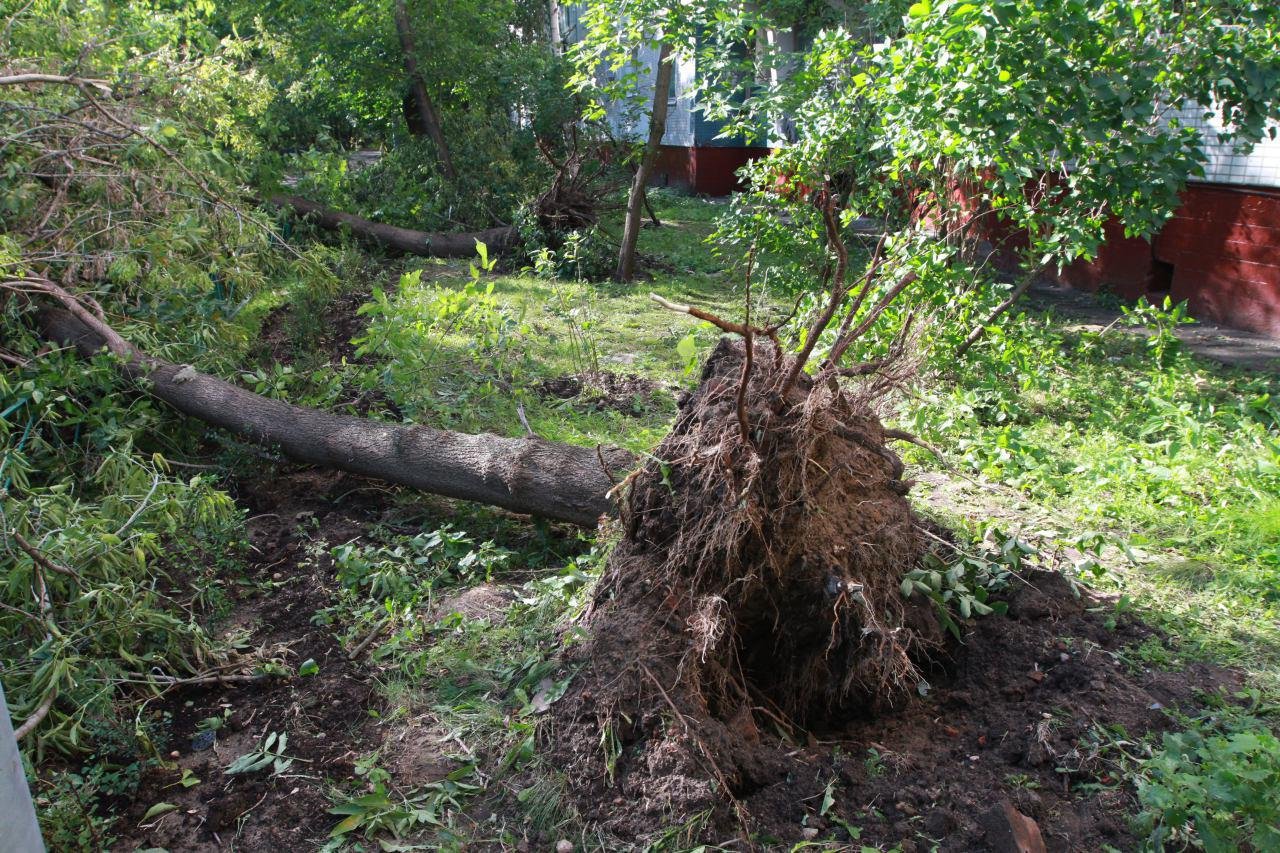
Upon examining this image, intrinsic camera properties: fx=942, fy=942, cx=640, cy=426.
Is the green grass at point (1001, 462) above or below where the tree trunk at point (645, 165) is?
below

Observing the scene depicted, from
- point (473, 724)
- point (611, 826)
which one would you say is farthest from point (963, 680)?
point (473, 724)

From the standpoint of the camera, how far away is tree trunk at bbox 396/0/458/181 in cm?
1229

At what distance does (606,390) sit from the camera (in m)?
6.63

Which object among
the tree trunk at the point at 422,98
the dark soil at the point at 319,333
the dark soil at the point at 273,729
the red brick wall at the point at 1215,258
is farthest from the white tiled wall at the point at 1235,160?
the tree trunk at the point at 422,98

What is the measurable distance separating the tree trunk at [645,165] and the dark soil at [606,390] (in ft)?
11.5

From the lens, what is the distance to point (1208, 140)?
26.0 ft

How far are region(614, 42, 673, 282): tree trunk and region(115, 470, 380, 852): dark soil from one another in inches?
238

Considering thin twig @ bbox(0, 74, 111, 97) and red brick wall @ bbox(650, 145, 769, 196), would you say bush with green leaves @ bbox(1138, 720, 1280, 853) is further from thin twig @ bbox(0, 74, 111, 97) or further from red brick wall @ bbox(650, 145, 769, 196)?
red brick wall @ bbox(650, 145, 769, 196)

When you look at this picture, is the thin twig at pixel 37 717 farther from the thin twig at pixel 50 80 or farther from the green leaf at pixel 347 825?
the thin twig at pixel 50 80

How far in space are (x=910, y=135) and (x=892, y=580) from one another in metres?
3.11

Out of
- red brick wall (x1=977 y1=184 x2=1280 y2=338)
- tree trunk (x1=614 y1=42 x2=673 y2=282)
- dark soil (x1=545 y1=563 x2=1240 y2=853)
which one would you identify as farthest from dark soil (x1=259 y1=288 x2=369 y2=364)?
red brick wall (x1=977 y1=184 x2=1280 y2=338)

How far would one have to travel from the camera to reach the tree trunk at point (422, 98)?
484 inches

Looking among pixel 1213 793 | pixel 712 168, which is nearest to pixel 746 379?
pixel 1213 793

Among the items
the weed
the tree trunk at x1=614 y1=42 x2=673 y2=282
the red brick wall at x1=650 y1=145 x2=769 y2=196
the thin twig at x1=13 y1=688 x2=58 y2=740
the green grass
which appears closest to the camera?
the thin twig at x1=13 y1=688 x2=58 y2=740
